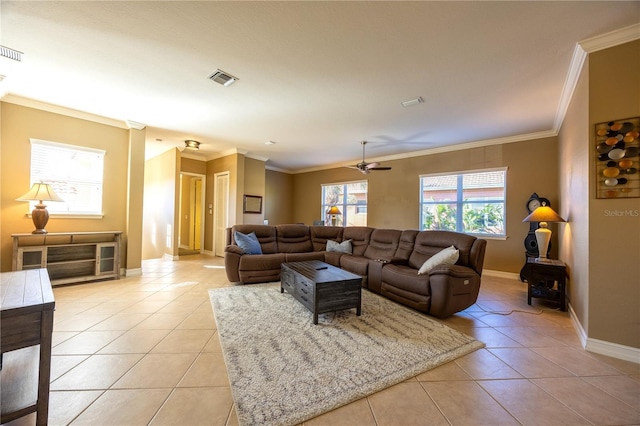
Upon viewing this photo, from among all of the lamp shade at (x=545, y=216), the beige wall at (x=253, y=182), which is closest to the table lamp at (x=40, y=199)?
the beige wall at (x=253, y=182)

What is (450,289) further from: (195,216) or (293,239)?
(195,216)

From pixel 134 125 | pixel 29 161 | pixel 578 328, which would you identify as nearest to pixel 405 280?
pixel 578 328

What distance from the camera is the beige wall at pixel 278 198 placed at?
8.41m

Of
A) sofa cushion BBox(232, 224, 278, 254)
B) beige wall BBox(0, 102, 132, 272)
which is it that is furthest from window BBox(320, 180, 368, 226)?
beige wall BBox(0, 102, 132, 272)

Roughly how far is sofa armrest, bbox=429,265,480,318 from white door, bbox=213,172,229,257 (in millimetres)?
5294

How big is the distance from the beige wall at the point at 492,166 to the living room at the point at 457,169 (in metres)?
0.02

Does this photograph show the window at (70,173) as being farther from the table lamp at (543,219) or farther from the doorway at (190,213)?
the table lamp at (543,219)

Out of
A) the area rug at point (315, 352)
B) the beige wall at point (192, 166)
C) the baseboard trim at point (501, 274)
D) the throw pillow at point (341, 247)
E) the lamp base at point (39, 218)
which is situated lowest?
the area rug at point (315, 352)

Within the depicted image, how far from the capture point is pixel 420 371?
73.3 inches

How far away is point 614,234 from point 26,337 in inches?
161

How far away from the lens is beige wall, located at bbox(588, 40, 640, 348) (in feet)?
6.84

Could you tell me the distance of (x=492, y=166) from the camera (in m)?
5.11

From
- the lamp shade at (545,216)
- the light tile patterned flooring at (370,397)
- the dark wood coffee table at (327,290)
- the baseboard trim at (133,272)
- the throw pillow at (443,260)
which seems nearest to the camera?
the light tile patterned flooring at (370,397)

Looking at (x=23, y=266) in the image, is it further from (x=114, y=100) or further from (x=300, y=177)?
(x=300, y=177)
